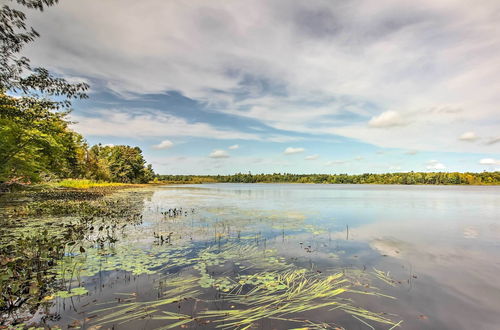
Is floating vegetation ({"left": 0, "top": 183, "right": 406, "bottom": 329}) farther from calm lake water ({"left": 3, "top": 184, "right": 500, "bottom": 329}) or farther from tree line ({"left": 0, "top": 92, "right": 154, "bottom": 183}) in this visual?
tree line ({"left": 0, "top": 92, "right": 154, "bottom": 183})

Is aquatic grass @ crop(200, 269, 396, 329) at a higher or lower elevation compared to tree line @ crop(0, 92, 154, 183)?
lower

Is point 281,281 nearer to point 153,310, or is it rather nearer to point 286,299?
point 286,299

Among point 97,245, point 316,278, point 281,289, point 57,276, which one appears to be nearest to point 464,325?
point 316,278

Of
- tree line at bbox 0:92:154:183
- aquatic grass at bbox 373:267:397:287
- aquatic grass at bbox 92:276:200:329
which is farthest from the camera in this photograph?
tree line at bbox 0:92:154:183

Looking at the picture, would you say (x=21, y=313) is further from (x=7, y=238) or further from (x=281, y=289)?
(x=7, y=238)

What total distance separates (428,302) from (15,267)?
12.2m

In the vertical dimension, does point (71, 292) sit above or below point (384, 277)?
above

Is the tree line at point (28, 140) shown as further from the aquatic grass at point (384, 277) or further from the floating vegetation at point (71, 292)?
the aquatic grass at point (384, 277)

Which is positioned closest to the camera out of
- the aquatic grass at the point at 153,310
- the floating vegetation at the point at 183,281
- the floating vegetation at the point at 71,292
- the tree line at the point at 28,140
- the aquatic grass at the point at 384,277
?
the aquatic grass at the point at 153,310

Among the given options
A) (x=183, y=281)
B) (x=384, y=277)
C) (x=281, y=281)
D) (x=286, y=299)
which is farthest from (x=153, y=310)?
(x=384, y=277)

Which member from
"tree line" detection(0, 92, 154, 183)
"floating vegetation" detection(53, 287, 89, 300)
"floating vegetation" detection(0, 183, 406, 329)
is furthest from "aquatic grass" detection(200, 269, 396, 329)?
"tree line" detection(0, 92, 154, 183)

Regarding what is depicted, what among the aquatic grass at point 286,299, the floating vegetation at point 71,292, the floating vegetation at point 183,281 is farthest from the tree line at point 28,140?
the aquatic grass at point 286,299

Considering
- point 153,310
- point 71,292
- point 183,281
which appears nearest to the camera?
point 153,310

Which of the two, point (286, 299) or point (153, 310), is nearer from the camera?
point (153, 310)
